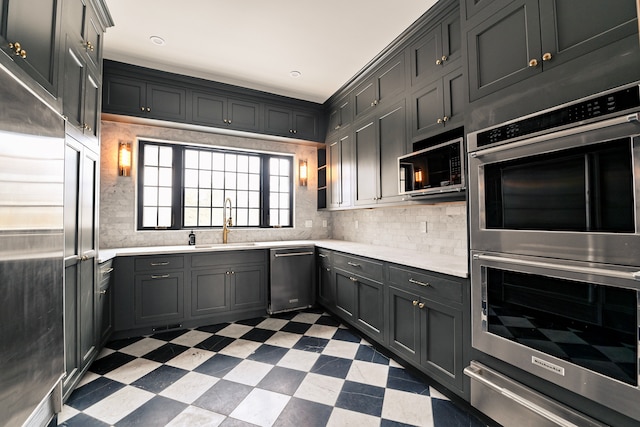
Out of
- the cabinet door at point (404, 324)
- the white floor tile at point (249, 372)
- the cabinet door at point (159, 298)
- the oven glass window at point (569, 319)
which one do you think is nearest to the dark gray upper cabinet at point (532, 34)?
the oven glass window at point (569, 319)

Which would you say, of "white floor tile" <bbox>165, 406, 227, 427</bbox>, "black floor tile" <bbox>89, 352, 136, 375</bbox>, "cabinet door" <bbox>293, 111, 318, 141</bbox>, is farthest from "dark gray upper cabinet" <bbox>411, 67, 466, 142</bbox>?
"black floor tile" <bbox>89, 352, 136, 375</bbox>

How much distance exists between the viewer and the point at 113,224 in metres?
3.29

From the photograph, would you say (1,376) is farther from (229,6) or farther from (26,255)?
(229,6)

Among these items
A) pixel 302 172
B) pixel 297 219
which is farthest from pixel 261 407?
pixel 302 172

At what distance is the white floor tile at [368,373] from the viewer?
6.86 ft

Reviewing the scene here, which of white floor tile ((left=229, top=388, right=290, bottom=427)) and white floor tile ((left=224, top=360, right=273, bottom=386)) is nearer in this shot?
white floor tile ((left=229, top=388, right=290, bottom=427))

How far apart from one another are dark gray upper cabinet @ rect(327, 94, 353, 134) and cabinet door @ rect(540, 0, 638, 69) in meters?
2.35

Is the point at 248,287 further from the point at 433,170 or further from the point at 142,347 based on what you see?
the point at 433,170

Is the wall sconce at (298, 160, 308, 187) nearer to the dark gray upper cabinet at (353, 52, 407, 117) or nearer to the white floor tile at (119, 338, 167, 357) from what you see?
the dark gray upper cabinet at (353, 52, 407, 117)

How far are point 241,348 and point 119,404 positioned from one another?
100 centimetres

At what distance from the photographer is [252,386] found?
6.66ft

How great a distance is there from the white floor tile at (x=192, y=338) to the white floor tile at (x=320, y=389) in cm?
131

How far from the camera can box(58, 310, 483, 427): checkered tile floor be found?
170 centimetres

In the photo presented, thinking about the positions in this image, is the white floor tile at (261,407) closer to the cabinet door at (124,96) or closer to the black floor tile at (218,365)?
the black floor tile at (218,365)
